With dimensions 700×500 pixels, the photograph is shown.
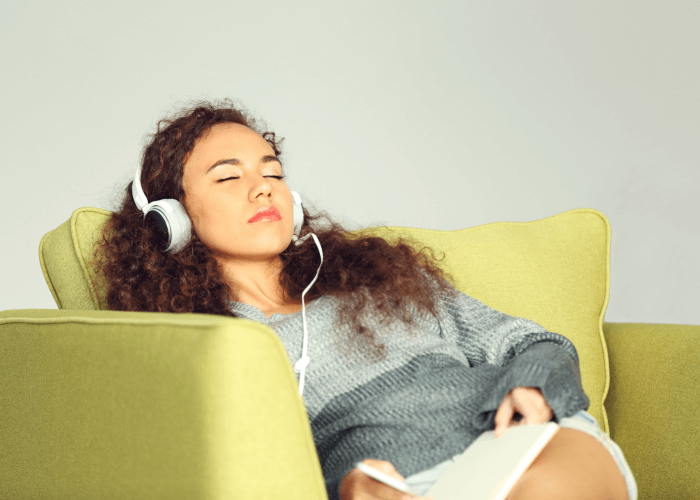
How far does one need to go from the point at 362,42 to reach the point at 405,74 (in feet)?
0.67

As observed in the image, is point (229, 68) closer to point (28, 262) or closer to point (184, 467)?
point (28, 262)

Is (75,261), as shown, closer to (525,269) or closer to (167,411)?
(167,411)

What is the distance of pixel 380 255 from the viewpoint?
1.30 meters

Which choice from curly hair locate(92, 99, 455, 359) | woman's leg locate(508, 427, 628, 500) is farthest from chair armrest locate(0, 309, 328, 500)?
curly hair locate(92, 99, 455, 359)

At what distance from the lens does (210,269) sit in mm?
1268

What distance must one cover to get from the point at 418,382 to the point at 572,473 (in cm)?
29

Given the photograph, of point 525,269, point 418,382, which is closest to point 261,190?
point 418,382

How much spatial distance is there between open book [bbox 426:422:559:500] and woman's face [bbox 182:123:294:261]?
0.56m

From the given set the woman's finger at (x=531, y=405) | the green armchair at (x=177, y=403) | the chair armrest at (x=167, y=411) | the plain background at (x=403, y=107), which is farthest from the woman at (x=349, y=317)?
the plain background at (x=403, y=107)

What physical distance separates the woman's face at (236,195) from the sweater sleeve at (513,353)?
1.22 feet

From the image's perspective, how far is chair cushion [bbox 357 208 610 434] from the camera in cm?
134

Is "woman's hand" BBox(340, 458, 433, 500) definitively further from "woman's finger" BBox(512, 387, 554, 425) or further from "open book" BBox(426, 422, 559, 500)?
"woman's finger" BBox(512, 387, 554, 425)

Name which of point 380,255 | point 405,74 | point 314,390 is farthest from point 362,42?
point 314,390

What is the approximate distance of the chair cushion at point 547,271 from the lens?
1.34 m
